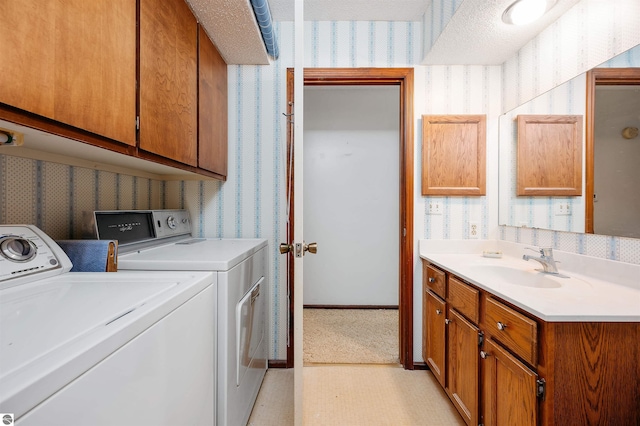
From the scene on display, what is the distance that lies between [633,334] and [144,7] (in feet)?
6.80

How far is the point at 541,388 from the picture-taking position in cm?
97

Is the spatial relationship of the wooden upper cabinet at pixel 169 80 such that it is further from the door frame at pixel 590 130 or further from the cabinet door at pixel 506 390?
the door frame at pixel 590 130

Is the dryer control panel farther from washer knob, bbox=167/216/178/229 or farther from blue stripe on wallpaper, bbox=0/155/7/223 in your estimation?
washer knob, bbox=167/216/178/229

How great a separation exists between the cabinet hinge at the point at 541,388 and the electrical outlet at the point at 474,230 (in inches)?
50.0

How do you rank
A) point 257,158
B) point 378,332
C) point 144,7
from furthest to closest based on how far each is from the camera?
point 378,332
point 257,158
point 144,7

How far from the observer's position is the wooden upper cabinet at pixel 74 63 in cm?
70

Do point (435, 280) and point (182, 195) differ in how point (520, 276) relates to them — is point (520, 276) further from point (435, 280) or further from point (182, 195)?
point (182, 195)

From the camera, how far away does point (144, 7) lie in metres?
1.14

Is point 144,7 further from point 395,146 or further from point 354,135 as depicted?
point 395,146

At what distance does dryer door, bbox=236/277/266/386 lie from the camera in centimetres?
137

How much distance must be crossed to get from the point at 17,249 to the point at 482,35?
241 centimetres

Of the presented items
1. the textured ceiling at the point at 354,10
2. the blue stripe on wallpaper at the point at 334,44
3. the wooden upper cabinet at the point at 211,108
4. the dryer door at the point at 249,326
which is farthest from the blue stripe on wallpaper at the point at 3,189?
the blue stripe on wallpaper at the point at 334,44

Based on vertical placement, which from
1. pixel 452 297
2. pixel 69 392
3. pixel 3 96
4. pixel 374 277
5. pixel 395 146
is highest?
pixel 395 146

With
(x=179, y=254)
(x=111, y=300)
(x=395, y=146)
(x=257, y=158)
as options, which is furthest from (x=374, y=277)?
(x=111, y=300)
